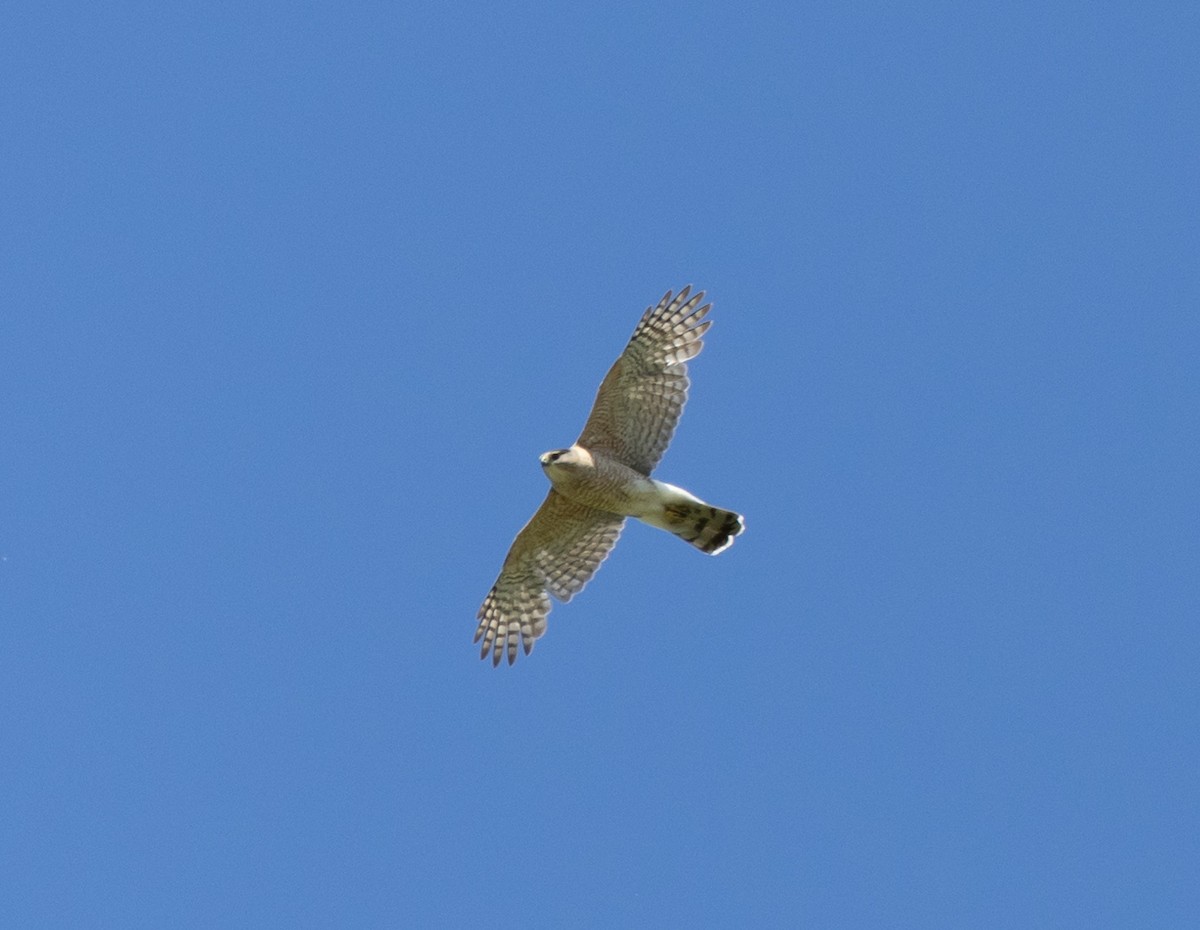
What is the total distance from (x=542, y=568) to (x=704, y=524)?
1.53 m

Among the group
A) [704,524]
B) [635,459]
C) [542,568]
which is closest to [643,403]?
[635,459]

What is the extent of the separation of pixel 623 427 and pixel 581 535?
1102mm

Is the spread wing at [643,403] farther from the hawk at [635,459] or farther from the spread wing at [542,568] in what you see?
the spread wing at [542,568]

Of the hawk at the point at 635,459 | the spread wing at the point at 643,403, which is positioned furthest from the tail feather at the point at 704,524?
the spread wing at the point at 643,403

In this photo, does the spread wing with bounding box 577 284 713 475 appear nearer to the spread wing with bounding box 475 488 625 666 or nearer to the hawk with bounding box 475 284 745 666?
the hawk with bounding box 475 284 745 666

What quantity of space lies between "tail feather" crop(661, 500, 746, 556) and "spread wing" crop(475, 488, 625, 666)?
559mm

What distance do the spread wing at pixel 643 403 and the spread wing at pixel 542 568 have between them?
0.61m

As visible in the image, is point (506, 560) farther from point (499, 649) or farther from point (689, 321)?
point (689, 321)

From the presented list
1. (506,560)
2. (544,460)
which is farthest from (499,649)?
(544,460)

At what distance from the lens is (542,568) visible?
57.5 feet

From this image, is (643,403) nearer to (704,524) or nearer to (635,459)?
(635,459)

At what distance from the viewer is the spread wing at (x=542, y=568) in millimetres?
17078

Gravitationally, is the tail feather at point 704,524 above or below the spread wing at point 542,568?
above

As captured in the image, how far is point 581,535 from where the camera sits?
17234mm
